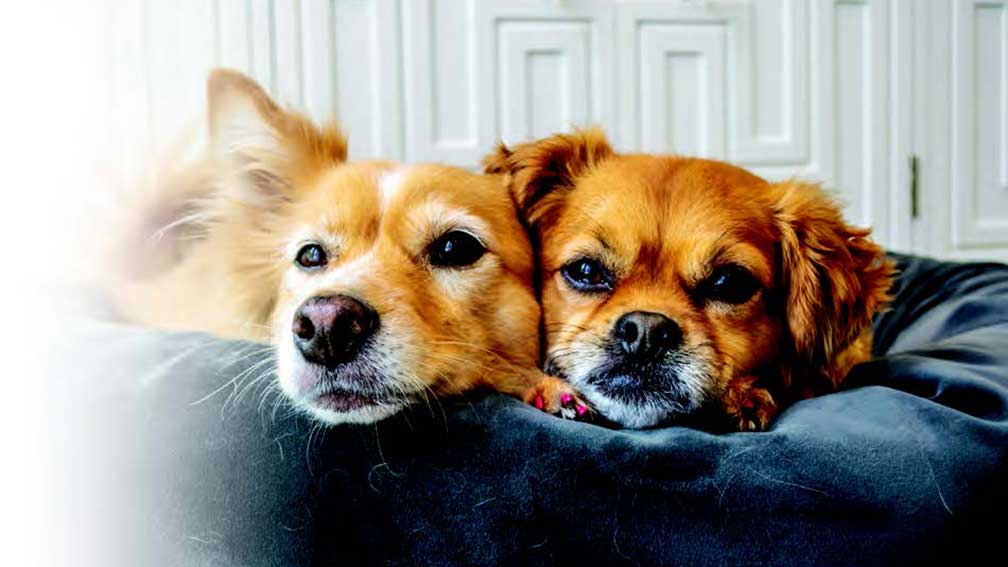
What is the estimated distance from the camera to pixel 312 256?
1.35m

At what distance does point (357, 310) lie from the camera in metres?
1.07

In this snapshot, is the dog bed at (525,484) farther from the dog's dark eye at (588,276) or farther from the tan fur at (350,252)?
the dog's dark eye at (588,276)

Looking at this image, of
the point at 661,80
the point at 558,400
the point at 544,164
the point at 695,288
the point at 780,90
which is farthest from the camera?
the point at 780,90

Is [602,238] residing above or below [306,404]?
above

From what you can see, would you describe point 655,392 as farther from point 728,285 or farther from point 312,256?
point 312,256

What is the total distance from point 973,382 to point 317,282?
0.86 meters

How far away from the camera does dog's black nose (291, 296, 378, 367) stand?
1048 millimetres

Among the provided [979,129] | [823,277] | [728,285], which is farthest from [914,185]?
[728,285]

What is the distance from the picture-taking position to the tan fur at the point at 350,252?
3.79ft

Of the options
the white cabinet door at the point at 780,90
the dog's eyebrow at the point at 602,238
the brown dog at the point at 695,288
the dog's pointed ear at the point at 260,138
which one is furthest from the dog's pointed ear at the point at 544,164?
the white cabinet door at the point at 780,90

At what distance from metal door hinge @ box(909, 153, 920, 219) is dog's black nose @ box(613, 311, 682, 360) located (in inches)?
92.4

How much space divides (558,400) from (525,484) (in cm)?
26

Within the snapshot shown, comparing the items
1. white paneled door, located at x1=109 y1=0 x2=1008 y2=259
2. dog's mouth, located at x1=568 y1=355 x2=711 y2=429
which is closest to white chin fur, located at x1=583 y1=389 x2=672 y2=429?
dog's mouth, located at x1=568 y1=355 x2=711 y2=429

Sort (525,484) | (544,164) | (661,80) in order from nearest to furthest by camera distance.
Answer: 1. (525,484)
2. (544,164)
3. (661,80)
